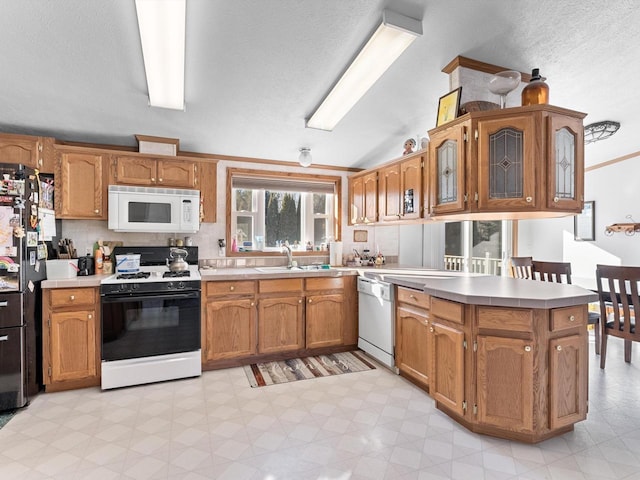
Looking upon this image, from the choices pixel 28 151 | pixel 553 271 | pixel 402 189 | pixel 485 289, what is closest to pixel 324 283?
pixel 402 189

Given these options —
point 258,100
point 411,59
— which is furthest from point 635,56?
point 258,100

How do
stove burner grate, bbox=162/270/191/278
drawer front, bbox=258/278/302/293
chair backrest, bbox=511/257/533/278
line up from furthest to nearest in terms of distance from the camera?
chair backrest, bbox=511/257/533/278, drawer front, bbox=258/278/302/293, stove burner grate, bbox=162/270/191/278

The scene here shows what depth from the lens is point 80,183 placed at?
3.05m

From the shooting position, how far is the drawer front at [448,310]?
2136mm

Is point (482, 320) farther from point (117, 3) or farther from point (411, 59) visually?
point (117, 3)

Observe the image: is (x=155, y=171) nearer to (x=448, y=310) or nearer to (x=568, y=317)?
(x=448, y=310)

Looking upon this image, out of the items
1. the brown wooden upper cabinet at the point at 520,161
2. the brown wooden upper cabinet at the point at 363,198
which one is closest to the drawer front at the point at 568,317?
the brown wooden upper cabinet at the point at 520,161

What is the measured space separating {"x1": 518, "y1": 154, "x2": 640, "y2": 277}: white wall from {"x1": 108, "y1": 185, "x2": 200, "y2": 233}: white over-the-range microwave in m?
5.33

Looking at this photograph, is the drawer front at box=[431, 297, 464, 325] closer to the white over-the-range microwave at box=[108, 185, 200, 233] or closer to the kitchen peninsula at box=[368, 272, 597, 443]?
the kitchen peninsula at box=[368, 272, 597, 443]

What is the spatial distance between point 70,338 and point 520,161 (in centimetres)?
369

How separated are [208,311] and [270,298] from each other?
60cm

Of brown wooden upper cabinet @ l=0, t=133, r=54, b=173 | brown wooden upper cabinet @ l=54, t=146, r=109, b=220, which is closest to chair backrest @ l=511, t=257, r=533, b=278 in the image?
brown wooden upper cabinet @ l=54, t=146, r=109, b=220

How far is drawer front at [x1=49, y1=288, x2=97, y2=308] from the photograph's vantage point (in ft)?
8.64

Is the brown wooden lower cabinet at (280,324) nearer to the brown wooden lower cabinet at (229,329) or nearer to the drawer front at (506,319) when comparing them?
the brown wooden lower cabinet at (229,329)
